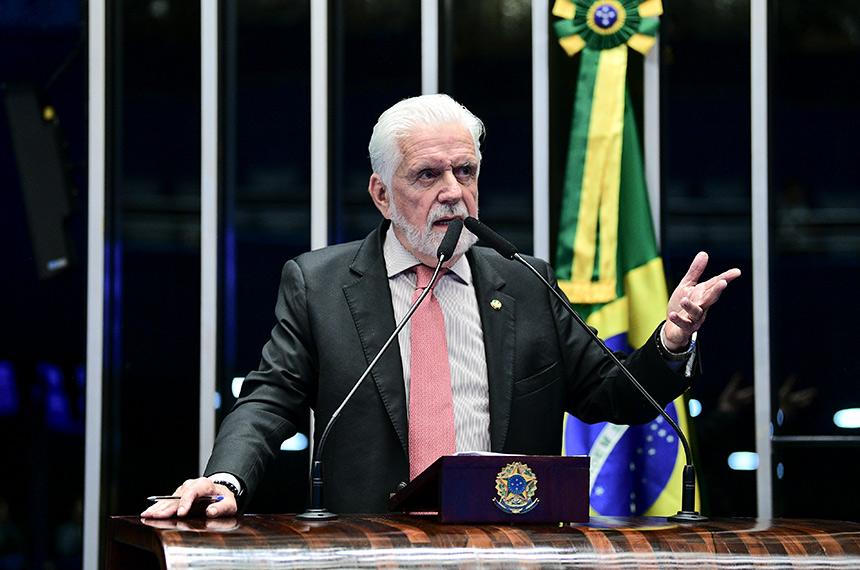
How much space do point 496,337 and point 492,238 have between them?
42 cm

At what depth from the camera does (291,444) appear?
3273mm

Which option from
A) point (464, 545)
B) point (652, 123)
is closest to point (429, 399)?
point (464, 545)

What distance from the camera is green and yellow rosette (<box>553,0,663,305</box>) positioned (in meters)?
3.15

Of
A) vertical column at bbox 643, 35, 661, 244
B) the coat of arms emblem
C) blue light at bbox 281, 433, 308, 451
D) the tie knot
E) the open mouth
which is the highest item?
vertical column at bbox 643, 35, 661, 244

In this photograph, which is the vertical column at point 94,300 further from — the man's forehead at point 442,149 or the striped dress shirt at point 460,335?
the man's forehead at point 442,149

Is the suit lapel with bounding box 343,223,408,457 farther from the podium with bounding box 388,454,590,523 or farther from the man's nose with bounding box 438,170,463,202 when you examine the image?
the podium with bounding box 388,454,590,523

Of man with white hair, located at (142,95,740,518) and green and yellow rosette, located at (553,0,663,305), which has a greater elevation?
green and yellow rosette, located at (553,0,663,305)

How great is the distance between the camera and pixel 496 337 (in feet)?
7.18

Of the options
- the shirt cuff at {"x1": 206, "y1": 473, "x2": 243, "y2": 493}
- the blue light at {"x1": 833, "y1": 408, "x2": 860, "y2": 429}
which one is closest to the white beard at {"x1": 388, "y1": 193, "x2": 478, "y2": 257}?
the shirt cuff at {"x1": 206, "y1": 473, "x2": 243, "y2": 493}

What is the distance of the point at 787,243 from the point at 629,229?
1.83ft

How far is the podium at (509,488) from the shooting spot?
1490mm

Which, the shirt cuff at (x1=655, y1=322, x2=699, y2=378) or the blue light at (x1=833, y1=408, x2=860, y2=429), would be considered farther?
the blue light at (x1=833, y1=408, x2=860, y2=429)

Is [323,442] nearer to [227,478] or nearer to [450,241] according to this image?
[227,478]

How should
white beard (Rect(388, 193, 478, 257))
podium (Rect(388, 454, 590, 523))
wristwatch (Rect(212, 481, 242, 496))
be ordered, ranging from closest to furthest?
podium (Rect(388, 454, 590, 523)) → wristwatch (Rect(212, 481, 242, 496)) → white beard (Rect(388, 193, 478, 257))
